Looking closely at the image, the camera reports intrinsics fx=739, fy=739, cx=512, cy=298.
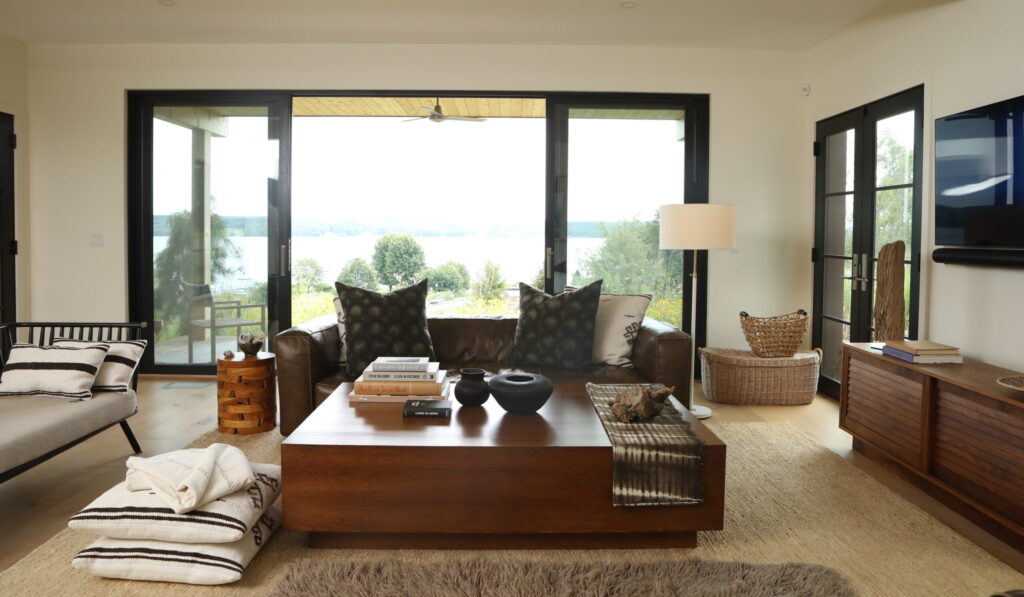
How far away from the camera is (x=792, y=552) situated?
103 inches

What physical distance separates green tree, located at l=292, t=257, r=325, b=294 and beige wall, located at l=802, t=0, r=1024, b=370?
6982 millimetres

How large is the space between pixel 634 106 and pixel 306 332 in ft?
10.3

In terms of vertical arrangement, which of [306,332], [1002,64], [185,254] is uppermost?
[1002,64]

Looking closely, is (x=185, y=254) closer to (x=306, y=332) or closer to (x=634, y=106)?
(x=306, y=332)

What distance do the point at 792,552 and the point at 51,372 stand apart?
127 inches

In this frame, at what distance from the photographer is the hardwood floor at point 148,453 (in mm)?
2795

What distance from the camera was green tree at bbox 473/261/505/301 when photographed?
31.5ft

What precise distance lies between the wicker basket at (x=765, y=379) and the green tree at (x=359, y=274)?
19.3 feet

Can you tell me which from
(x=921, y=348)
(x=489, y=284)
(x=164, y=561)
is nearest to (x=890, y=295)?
(x=921, y=348)

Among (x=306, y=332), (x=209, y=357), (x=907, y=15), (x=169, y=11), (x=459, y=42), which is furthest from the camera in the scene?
(x=209, y=357)

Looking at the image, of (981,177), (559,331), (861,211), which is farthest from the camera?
(861,211)

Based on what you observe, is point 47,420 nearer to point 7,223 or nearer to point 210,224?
point 210,224

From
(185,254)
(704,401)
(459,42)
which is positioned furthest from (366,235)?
(704,401)

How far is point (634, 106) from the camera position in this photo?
5680 millimetres
